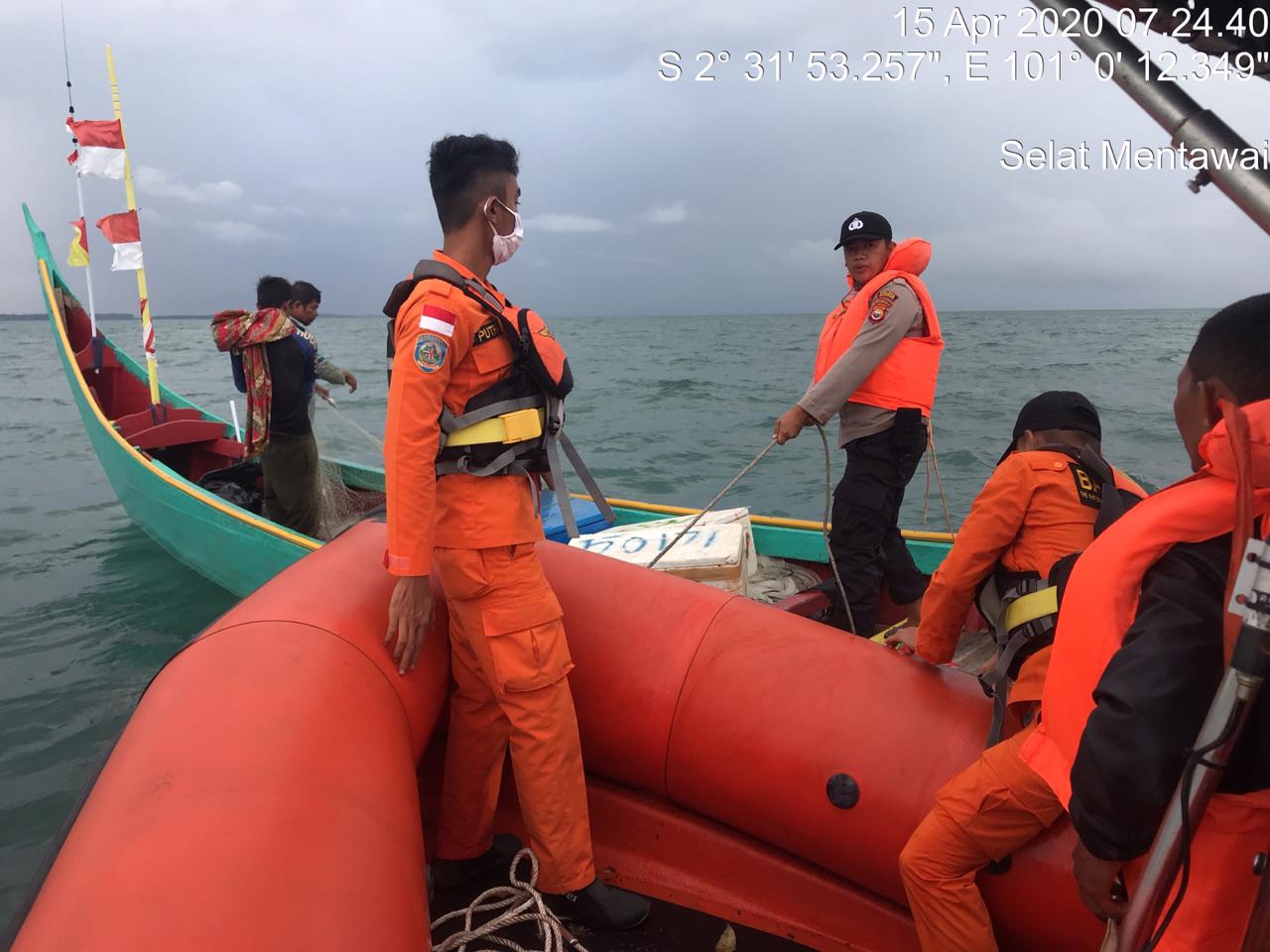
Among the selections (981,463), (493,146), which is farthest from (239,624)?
(981,463)

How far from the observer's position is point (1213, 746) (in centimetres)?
96

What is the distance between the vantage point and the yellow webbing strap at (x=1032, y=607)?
68.3 inches

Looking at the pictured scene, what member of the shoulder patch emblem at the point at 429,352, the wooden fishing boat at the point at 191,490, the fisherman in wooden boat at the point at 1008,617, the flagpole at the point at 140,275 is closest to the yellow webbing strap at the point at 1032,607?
the fisherman in wooden boat at the point at 1008,617

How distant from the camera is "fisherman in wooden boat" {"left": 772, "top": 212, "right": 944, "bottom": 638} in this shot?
332cm

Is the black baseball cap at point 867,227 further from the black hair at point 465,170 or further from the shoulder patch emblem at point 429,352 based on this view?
the shoulder patch emblem at point 429,352

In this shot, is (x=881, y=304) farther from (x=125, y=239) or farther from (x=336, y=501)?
(x=125, y=239)

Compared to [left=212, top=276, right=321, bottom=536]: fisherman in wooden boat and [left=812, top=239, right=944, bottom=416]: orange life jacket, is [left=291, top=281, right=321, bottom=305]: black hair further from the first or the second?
[left=812, top=239, right=944, bottom=416]: orange life jacket

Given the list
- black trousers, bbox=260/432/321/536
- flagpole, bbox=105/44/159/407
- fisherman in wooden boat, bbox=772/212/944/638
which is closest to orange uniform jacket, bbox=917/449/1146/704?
fisherman in wooden boat, bbox=772/212/944/638

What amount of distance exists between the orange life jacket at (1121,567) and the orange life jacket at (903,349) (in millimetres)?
2241

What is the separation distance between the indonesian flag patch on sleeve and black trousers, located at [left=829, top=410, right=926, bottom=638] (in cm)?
222

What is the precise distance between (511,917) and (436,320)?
1466 mm

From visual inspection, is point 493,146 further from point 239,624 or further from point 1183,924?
point 1183,924

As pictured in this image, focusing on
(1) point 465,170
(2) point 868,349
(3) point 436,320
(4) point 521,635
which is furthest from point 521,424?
(2) point 868,349

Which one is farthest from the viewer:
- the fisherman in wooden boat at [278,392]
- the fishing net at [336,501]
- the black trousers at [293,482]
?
the fishing net at [336,501]
